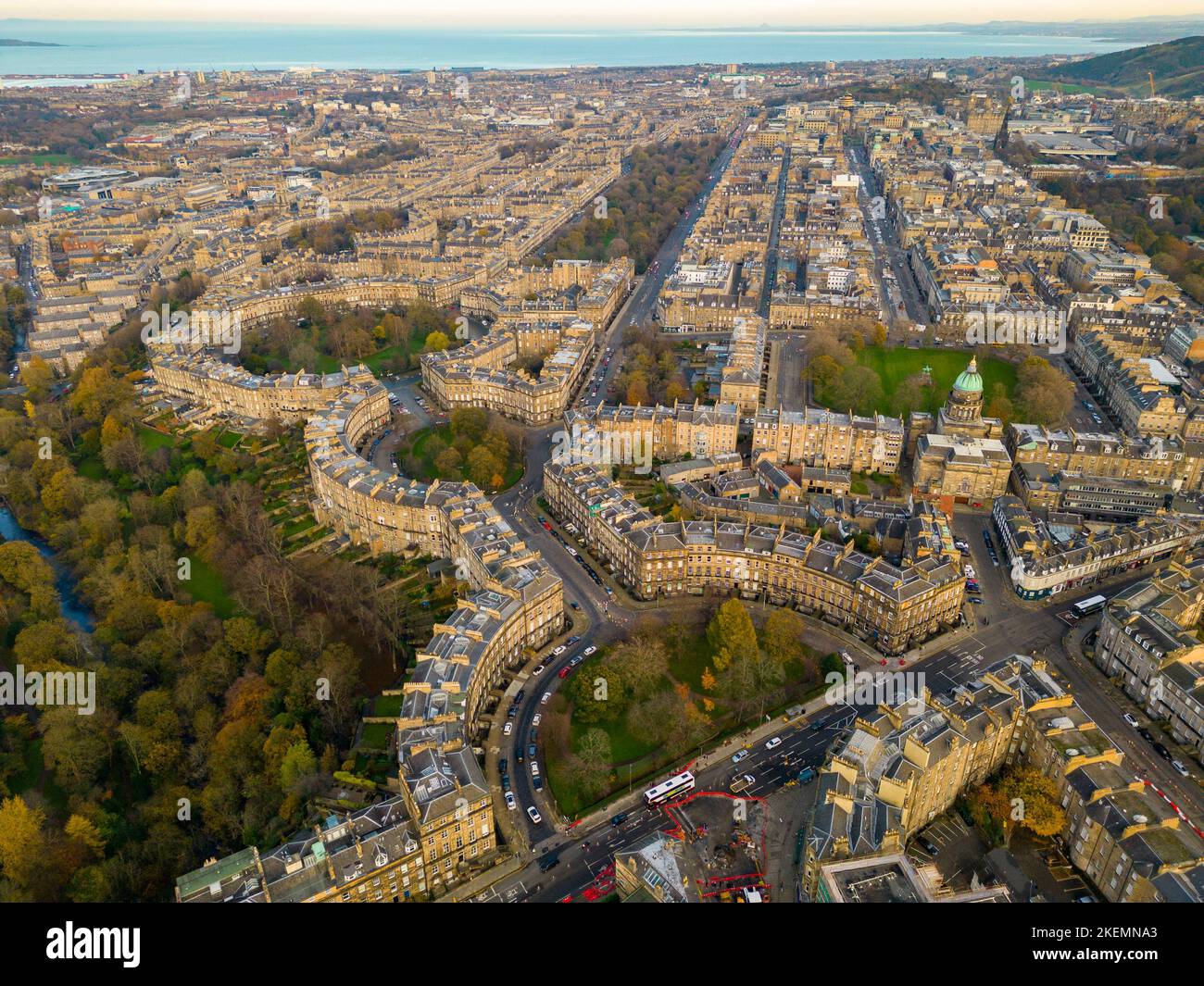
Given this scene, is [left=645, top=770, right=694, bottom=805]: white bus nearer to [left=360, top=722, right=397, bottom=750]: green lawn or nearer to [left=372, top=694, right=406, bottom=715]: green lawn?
[left=360, top=722, right=397, bottom=750]: green lawn

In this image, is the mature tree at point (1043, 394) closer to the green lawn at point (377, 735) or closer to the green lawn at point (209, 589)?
the green lawn at point (377, 735)

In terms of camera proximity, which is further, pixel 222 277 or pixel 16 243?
pixel 16 243

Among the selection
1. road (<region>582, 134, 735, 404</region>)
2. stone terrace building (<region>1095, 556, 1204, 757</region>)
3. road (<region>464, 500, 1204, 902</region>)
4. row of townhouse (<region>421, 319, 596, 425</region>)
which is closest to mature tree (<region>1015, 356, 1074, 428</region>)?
road (<region>464, 500, 1204, 902</region>)

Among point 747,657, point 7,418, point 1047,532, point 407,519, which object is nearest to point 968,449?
point 1047,532

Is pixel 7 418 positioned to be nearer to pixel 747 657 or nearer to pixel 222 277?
pixel 222 277

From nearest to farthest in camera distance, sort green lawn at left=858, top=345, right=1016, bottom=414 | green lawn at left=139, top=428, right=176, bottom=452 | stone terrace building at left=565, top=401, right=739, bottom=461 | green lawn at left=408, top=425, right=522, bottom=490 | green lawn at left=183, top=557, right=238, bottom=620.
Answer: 1. green lawn at left=183, top=557, right=238, bottom=620
2. green lawn at left=408, top=425, right=522, bottom=490
3. stone terrace building at left=565, top=401, right=739, bottom=461
4. green lawn at left=139, top=428, right=176, bottom=452
5. green lawn at left=858, top=345, right=1016, bottom=414

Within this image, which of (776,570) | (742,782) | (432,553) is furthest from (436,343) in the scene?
(742,782)

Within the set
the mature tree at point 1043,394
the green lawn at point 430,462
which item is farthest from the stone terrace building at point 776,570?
the mature tree at point 1043,394
